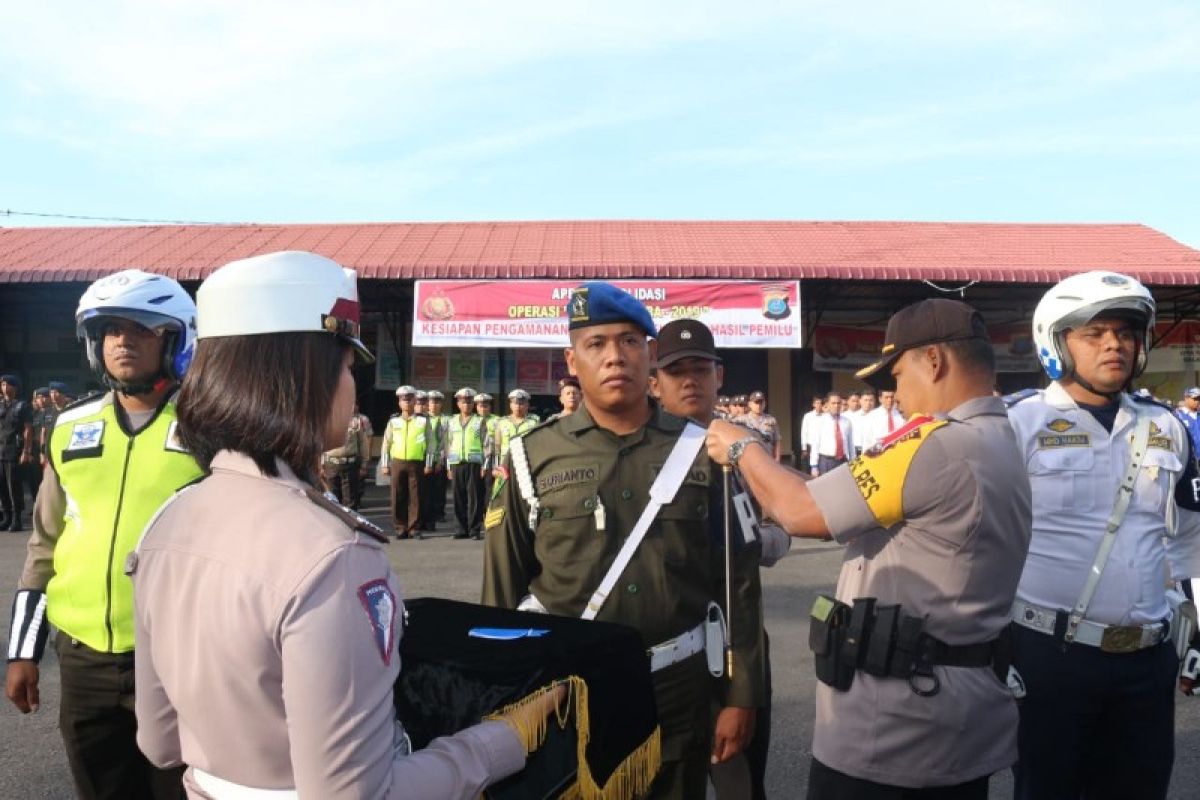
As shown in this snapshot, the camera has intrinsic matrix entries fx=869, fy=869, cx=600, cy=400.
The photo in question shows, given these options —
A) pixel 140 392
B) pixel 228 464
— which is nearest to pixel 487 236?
pixel 140 392

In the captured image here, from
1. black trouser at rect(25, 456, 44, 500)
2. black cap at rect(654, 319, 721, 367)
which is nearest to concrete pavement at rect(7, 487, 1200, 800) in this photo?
black cap at rect(654, 319, 721, 367)

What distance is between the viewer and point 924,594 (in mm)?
2258

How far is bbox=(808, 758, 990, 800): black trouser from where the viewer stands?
89.4 inches

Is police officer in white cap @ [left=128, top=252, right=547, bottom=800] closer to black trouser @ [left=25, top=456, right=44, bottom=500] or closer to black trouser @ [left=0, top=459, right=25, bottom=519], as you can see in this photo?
black trouser @ [left=0, top=459, right=25, bottom=519]

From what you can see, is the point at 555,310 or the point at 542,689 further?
the point at 555,310

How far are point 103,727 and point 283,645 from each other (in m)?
1.81

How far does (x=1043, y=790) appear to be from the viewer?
280 centimetres

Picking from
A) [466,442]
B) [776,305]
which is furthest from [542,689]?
[776,305]

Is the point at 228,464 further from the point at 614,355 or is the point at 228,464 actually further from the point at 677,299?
the point at 677,299

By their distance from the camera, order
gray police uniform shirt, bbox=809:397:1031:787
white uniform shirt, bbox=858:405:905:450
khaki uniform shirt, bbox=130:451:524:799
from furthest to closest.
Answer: white uniform shirt, bbox=858:405:905:450, gray police uniform shirt, bbox=809:397:1031:787, khaki uniform shirt, bbox=130:451:524:799

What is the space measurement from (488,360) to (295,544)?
16.6 metres

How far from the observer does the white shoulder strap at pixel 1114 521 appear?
9.32 ft

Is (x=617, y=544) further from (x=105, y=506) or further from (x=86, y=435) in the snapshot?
(x=86, y=435)

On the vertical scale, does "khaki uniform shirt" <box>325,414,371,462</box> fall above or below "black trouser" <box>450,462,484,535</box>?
above
